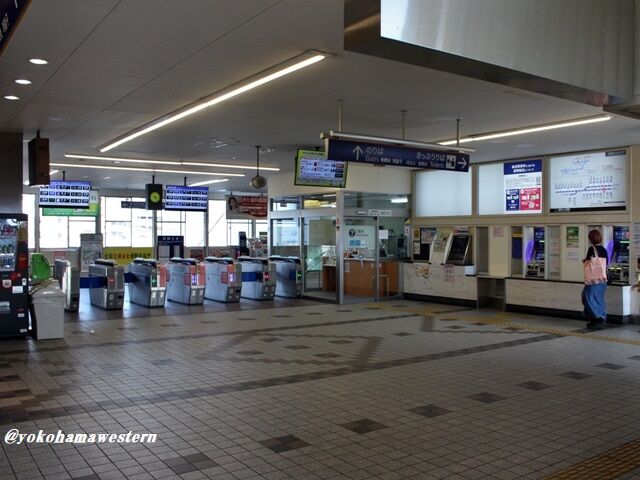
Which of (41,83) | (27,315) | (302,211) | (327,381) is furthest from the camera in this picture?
(302,211)

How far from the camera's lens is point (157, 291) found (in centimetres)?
1282

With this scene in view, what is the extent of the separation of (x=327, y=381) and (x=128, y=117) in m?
5.30

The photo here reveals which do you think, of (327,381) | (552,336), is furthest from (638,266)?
(327,381)

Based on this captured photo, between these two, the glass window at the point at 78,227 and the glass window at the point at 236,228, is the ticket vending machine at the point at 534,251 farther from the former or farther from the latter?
the glass window at the point at 78,227

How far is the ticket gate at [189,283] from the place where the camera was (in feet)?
44.0

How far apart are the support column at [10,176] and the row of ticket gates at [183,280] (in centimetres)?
277

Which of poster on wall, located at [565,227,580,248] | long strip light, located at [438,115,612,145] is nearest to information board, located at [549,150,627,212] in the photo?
poster on wall, located at [565,227,580,248]

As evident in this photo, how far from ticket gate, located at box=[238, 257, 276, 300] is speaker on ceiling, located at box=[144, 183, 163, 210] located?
3.52 m

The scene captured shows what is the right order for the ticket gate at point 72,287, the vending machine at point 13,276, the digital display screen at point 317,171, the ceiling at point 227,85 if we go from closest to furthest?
1. the ceiling at point 227,85
2. the vending machine at point 13,276
3. the digital display screen at point 317,171
4. the ticket gate at point 72,287

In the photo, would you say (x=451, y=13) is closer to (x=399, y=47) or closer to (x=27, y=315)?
(x=399, y=47)

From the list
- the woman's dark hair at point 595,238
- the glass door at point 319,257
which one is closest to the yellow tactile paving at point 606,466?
the woman's dark hair at point 595,238

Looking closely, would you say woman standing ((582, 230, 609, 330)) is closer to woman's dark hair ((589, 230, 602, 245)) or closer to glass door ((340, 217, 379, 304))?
woman's dark hair ((589, 230, 602, 245))

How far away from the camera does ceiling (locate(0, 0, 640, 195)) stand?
5031 mm

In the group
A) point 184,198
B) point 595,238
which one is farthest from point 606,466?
point 184,198
